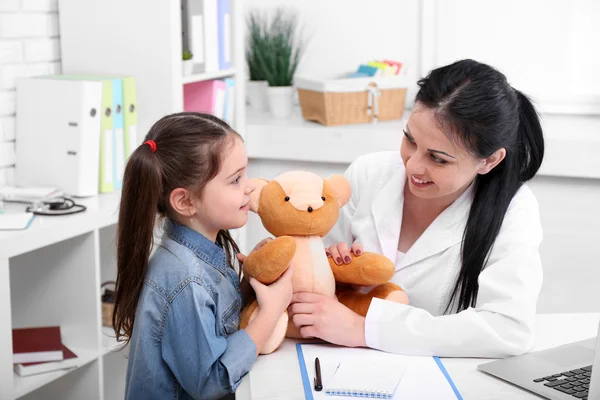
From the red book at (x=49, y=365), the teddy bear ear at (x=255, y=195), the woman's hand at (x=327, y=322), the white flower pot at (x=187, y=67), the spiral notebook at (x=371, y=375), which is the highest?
the white flower pot at (x=187, y=67)

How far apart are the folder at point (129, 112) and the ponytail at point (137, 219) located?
0.99m

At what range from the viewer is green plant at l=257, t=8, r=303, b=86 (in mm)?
3006

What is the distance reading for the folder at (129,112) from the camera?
2.25 m

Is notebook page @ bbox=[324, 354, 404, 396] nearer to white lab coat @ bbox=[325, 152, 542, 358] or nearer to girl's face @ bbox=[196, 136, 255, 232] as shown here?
white lab coat @ bbox=[325, 152, 542, 358]

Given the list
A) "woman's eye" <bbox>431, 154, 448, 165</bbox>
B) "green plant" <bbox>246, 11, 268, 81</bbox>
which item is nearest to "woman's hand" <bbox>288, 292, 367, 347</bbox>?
"woman's eye" <bbox>431, 154, 448, 165</bbox>

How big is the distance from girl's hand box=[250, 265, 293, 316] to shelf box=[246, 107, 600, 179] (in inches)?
55.9

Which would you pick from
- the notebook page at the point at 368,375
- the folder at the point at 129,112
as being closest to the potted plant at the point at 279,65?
the folder at the point at 129,112

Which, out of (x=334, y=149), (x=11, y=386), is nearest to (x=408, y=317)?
(x=11, y=386)

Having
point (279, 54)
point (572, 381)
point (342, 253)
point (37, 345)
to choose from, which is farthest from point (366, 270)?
point (279, 54)

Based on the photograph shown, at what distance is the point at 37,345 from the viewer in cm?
204

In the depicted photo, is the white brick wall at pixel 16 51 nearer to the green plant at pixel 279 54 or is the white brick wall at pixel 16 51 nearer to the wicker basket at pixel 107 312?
the wicker basket at pixel 107 312

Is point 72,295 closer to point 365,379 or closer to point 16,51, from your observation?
point 16,51

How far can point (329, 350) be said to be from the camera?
4.34 ft

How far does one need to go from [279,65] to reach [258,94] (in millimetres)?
179
